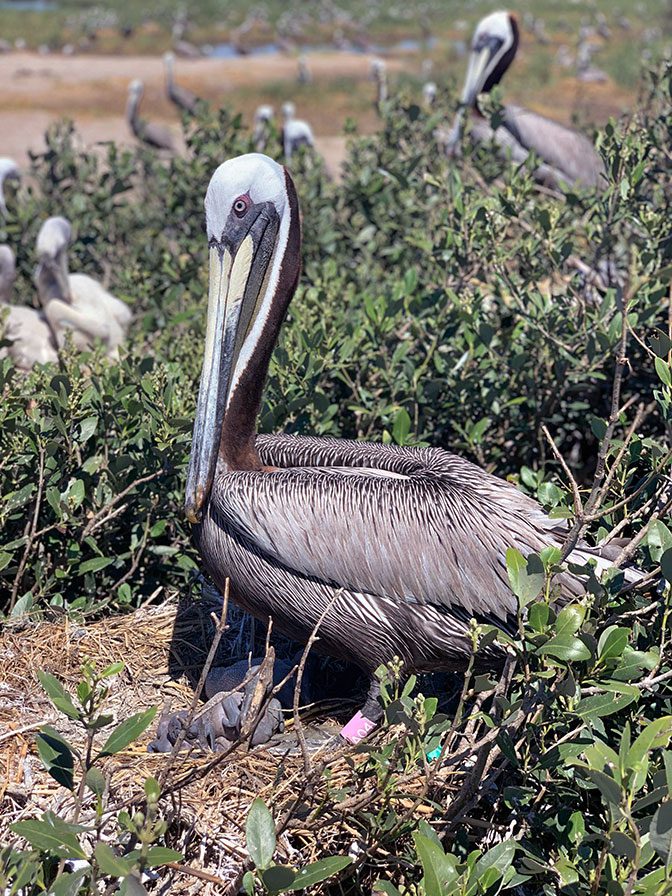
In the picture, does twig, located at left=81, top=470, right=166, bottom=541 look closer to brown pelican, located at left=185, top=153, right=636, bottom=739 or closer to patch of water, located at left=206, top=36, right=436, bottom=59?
brown pelican, located at left=185, top=153, right=636, bottom=739

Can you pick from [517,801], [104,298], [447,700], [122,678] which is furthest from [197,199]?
[517,801]

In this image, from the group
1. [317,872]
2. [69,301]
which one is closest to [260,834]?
[317,872]

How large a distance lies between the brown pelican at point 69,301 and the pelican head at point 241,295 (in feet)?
10.3

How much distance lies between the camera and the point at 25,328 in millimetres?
6395

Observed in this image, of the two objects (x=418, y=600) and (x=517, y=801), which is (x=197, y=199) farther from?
(x=517, y=801)

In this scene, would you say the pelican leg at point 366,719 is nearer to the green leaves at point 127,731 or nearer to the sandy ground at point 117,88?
the green leaves at point 127,731

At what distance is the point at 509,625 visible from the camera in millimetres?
2936

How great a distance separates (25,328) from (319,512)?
397 centimetres

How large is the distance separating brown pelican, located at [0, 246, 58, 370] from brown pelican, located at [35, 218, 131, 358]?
0.25 feet

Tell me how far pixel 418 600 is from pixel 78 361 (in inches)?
73.7

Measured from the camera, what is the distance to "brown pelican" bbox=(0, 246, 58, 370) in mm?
6267

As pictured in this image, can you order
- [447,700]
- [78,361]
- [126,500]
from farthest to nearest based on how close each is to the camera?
[78,361] < [126,500] < [447,700]

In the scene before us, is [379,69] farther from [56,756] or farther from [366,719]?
[56,756]

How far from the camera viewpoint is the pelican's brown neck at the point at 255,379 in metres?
3.37
